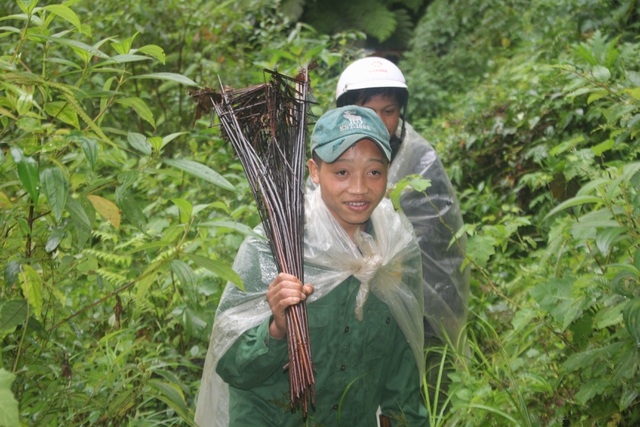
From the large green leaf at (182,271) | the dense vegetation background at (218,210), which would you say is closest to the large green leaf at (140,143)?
the dense vegetation background at (218,210)

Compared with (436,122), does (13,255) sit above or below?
above

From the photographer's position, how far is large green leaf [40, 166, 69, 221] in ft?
5.75

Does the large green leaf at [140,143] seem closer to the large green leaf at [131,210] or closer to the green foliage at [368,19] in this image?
the large green leaf at [131,210]

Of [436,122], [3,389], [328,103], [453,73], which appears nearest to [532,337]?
[328,103]

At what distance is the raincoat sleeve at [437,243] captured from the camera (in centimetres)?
370

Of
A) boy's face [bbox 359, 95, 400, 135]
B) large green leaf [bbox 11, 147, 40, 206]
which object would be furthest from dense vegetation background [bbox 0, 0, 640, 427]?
boy's face [bbox 359, 95, 400, 135]

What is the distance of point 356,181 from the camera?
8.41 feet

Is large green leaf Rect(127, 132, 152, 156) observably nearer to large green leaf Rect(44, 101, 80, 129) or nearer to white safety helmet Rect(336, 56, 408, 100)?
large green leaf Rect(44, 101, 80, 129)

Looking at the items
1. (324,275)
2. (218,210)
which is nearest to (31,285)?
(324,275)

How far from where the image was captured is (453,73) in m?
9.24

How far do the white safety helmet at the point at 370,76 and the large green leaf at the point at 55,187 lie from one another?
2.19 metres

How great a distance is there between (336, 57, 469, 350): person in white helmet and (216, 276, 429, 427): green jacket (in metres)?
1.06

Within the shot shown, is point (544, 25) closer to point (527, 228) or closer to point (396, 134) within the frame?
point (527, 228)

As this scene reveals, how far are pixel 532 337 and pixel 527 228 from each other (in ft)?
4.90
